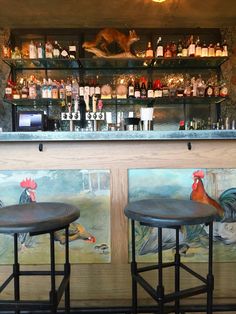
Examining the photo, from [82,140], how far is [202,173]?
2.27ft

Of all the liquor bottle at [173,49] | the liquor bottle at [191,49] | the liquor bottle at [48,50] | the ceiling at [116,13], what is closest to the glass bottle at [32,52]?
the liquor bottle at [48,50]

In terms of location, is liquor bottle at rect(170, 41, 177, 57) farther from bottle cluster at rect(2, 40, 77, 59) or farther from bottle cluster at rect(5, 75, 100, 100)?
bottle cluster at rect(2, 40, 77, 59)

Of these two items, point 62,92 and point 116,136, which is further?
point 62,92

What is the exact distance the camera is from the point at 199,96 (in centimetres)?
366

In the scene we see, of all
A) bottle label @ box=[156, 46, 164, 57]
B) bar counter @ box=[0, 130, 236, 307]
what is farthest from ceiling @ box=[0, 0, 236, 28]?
bar counter @ box=[0, 130, 236, 307]

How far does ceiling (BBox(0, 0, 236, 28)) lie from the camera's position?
3.30 m

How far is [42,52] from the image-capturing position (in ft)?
11.6

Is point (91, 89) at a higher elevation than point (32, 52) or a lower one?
lower

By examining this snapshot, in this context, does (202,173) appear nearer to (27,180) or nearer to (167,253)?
(167,253)

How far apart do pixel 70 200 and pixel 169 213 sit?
70cm

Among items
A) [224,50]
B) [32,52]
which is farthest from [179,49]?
[32,52]

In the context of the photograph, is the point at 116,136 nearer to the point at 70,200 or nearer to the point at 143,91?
the point at 70,200

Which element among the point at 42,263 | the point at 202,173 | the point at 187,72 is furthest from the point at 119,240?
the point at 187,72

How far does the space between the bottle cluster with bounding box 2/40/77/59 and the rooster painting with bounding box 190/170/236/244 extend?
251 centimetres
